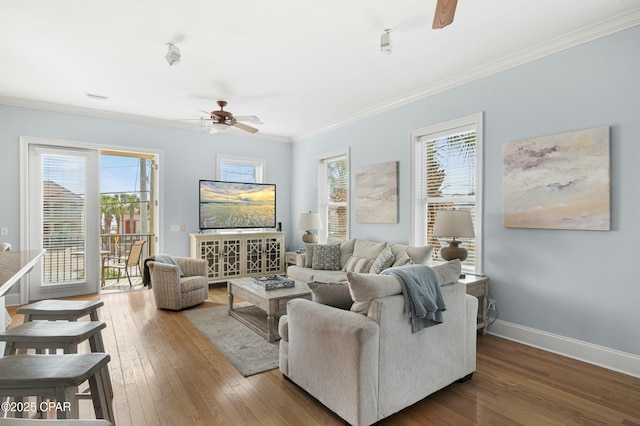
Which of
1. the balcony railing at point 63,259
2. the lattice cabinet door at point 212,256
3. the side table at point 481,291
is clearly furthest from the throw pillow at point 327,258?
the balcony railing at point 63,259

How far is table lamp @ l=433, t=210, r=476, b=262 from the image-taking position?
3393 mm

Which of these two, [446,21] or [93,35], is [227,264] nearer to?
[93,35]

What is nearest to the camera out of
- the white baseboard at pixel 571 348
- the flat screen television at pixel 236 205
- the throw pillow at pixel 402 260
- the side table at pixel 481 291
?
the white baseboard at pixel 571 348

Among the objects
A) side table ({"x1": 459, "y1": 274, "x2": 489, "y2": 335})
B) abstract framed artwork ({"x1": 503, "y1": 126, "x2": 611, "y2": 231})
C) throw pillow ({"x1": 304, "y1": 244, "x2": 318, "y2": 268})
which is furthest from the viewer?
throw pillow ({"x1": 304, "y1": 244, "x2": 318, "y2": 268})

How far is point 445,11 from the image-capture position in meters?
1.81

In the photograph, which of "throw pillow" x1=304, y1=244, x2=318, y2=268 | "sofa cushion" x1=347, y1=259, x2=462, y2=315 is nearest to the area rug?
"throw pillow" x1=304, y1=244, x2=318, y2=268

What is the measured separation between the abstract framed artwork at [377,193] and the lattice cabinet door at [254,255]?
191cm

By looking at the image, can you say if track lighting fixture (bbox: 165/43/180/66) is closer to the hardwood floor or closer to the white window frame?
the hardwood floor

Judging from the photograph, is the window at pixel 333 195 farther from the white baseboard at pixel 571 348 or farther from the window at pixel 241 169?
the white baseboard at pixel 571 348

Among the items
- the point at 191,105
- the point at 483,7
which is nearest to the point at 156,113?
the point at 191,105

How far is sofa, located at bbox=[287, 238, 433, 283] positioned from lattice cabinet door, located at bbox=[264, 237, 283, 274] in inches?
44.3

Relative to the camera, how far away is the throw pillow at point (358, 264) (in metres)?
4.46

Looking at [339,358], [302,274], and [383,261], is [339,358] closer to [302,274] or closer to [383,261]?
[383,261]

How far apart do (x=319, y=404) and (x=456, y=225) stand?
2.12 meters
